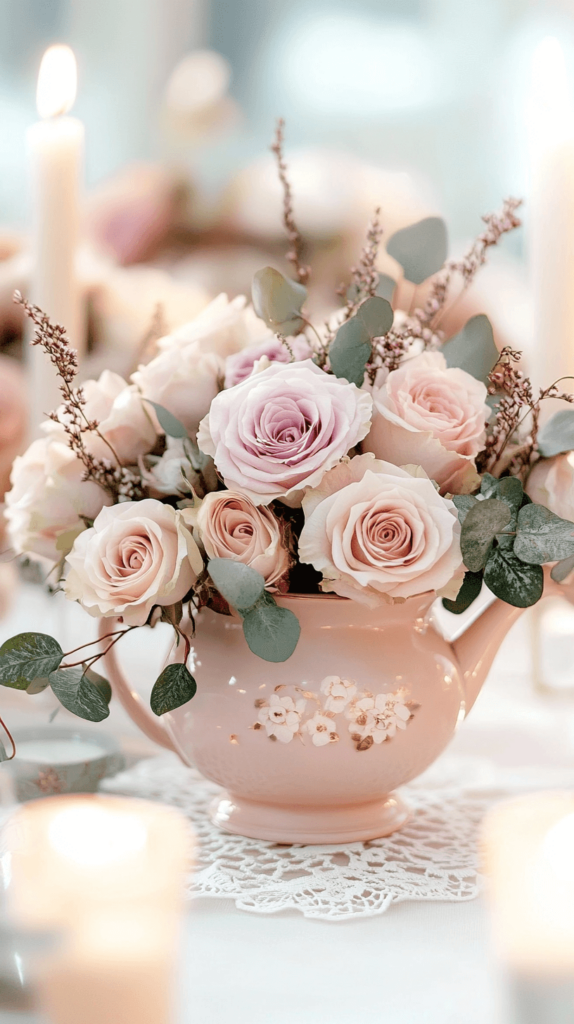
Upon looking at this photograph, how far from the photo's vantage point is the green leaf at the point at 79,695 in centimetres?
43

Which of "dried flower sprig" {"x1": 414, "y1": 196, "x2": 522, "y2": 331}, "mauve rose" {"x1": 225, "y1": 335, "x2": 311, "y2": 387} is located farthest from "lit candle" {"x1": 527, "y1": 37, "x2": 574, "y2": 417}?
"mauve rose" {"x1": 225, "y1": 335, "x2": 311, "y2": 387}

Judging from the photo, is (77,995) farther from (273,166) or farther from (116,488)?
(273,166)

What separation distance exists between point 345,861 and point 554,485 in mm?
209

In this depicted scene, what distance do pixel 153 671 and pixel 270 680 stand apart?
381 millimetres

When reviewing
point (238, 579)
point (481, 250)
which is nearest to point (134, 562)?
point (238, 579)

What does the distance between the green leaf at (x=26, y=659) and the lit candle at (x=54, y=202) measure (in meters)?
0.22

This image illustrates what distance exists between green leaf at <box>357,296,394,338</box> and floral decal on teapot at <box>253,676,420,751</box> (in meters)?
0.16

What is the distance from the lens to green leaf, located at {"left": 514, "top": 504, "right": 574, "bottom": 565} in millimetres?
413

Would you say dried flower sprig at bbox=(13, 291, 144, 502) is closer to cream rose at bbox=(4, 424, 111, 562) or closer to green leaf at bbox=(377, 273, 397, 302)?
cream rose at bbox=(4, 424, 111, 562)

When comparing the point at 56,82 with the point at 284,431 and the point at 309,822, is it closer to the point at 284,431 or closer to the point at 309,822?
the point at 284,431

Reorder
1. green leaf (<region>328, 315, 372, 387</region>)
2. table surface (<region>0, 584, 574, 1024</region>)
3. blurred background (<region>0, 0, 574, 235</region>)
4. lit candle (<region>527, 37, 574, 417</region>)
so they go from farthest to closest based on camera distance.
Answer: blurred background (<region>0, 0, 574, 235</region>) < lit candle (<region>527, 37, 574, 417</region>) < green leaf (<region>328, 315, 372, 387</region>) < table surface (<region>0, 584, 574, 1024</region>)

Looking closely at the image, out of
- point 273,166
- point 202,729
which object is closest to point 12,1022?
point 202,729

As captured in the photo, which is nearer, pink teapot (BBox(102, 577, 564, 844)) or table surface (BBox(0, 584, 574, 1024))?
table surface (BBox(0, 584, 574, 1024))

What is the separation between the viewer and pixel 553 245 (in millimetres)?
601
